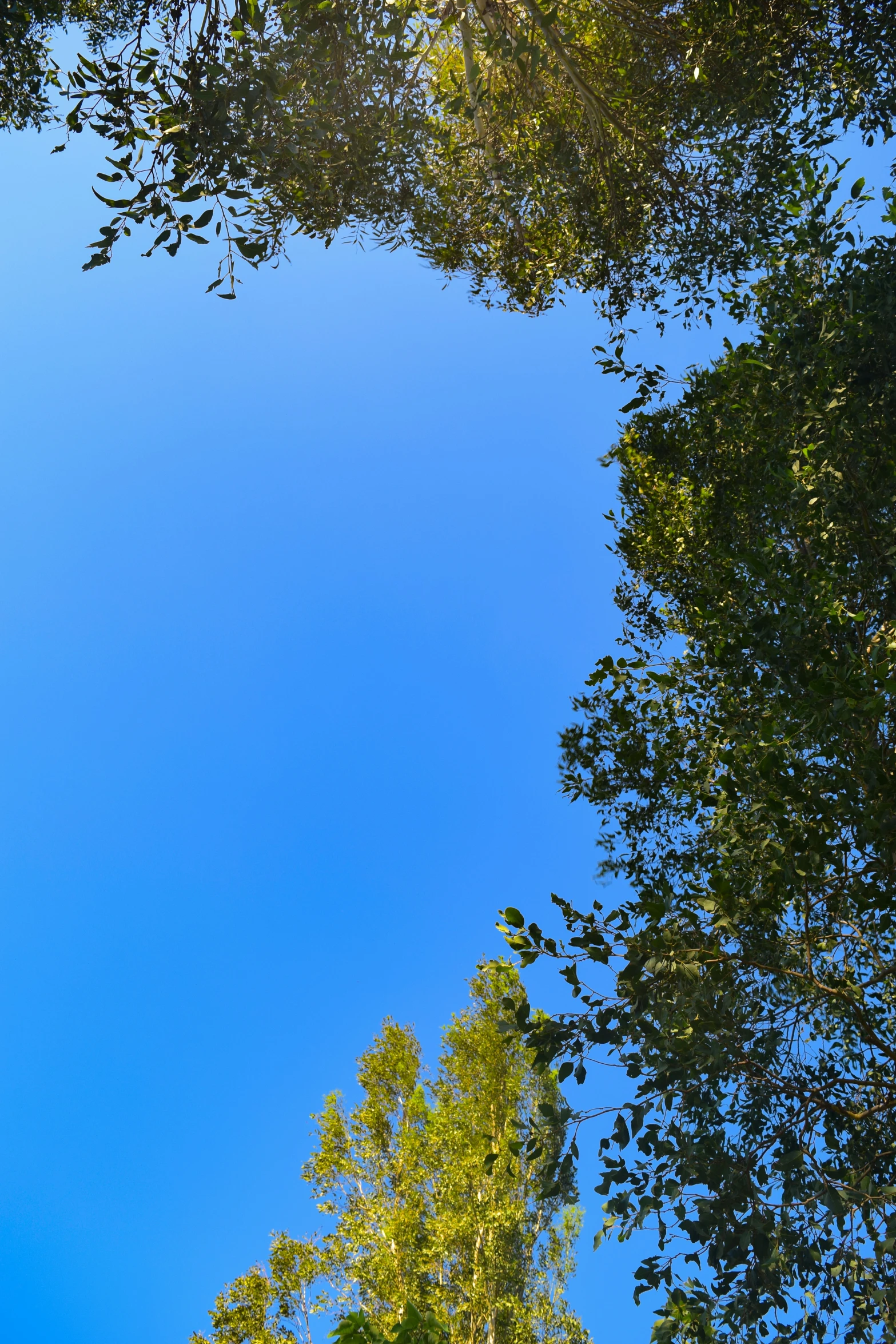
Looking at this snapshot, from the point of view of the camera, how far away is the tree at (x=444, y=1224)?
14.1 metres

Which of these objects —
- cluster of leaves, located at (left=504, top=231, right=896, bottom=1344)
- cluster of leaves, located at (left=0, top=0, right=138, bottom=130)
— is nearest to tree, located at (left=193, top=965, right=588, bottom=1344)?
cluster of leaves, located at (left=504, top=231, right=896, bottom=1344)

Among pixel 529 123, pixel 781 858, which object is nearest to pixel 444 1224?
pixel 781 858

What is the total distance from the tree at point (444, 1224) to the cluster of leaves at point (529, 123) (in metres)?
11.5

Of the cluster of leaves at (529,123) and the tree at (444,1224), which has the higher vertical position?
the cluster of leaves at (529,123)

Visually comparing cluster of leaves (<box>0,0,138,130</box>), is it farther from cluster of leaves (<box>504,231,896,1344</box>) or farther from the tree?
the tree

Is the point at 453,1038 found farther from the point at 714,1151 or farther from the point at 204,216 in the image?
the point at 204,216

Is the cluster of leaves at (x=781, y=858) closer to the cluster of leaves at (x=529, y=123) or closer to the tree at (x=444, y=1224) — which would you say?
the cluster of leaves at (x=529, y=123)

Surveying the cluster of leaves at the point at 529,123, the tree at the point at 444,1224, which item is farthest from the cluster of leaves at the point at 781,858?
the tree at the point at 444,1224

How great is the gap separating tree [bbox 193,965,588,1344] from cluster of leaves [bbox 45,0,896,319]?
Result: 11.5 metres

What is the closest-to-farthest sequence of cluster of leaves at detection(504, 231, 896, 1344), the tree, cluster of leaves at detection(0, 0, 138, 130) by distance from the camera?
1. cluster of leaves at detection(504, 231, 896, 1344)
2. cluster of leaves at detection(0, 0, 138, 130)
3. the tree

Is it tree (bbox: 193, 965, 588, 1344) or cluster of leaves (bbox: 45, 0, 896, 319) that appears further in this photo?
tree (bbox: 193, 965, 588, 1344)

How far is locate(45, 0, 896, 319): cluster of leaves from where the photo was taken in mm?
7320

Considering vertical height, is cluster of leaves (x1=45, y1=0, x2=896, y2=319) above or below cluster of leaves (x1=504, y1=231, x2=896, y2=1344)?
above

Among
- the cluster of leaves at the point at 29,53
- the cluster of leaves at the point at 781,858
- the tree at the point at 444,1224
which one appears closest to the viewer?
the cluster of leaves at the point at 781,858
